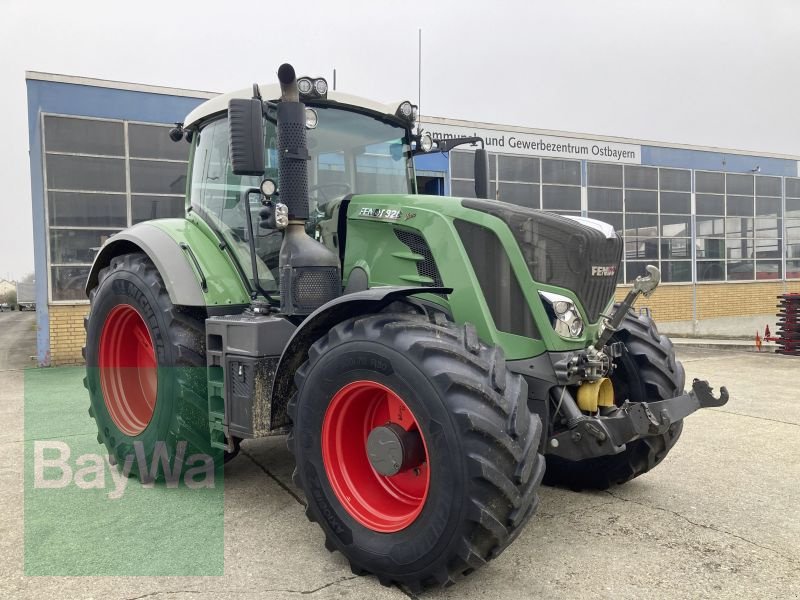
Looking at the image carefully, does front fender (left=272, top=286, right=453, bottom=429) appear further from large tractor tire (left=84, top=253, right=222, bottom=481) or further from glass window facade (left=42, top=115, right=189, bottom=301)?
glass window facade (left=42, top=115, right=189, bottom=301)

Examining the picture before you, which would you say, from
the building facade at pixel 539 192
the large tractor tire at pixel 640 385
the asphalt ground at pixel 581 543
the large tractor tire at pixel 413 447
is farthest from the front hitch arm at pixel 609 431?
the building facade at pixel 539 192

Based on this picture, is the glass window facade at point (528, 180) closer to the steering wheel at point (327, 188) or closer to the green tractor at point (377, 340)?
the green tractor at point (377, 340)

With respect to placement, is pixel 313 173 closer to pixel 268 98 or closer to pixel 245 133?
pixel 268 98

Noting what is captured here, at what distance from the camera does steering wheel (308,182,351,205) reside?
417cm

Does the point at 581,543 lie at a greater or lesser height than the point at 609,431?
lesser

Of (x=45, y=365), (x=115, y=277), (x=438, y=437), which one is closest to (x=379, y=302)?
(x=438, y=437)

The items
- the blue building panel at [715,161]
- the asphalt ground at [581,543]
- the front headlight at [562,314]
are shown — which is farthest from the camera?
the blue building panel at [715,161]

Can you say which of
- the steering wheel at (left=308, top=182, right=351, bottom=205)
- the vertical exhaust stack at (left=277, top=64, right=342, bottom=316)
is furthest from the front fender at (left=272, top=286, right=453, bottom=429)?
the steering wheel at (left=308, top=182, right=351, bottom=205)

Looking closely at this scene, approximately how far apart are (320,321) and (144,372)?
2.35 meters

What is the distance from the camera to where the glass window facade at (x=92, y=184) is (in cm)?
1148

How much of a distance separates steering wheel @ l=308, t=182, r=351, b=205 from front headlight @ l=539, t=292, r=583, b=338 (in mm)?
1596

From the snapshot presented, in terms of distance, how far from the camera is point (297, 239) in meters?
3.70

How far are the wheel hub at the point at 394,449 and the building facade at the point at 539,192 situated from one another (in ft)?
8.27

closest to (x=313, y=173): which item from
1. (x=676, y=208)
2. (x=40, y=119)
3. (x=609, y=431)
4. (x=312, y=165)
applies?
(x=312, y=165)
